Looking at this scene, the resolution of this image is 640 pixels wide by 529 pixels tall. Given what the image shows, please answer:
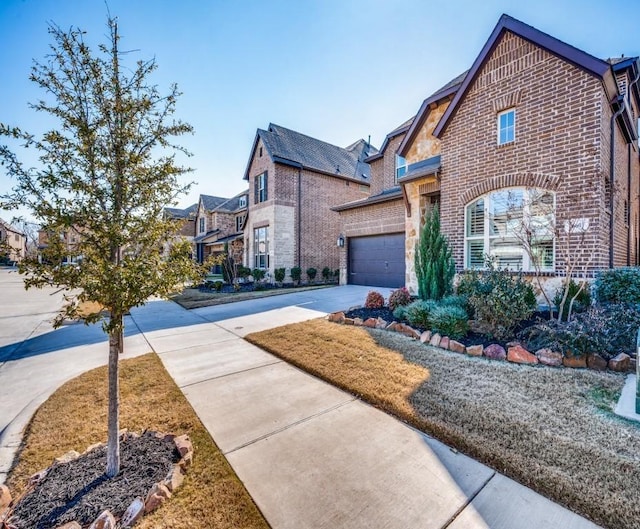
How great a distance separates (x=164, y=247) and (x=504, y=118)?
8.58m

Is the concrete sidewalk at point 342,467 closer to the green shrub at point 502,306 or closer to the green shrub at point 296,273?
the green shrub at point 502,306

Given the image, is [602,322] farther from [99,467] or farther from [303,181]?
[303,181]

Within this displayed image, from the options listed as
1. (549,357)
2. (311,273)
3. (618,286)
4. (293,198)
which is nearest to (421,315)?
(549,357)

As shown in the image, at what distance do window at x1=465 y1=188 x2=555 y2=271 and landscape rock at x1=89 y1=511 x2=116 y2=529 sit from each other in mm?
7179

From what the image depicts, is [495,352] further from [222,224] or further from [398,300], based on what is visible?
[222,224]

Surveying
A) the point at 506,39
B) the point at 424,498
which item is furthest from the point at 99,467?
the point at 506,39

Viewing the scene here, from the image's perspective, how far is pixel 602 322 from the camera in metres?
4.57

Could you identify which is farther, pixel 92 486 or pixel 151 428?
pixel 151 428

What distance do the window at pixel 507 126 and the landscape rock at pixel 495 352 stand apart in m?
5.29

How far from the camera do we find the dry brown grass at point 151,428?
200 centimetres

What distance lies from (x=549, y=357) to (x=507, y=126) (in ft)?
19.2

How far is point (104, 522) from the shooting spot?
182 cm

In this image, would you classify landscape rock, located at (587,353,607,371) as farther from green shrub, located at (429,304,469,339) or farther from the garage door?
the garage door

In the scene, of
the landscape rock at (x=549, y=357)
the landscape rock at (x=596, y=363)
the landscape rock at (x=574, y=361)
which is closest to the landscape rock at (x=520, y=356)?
the landscape rock at (x=549, y=357)
